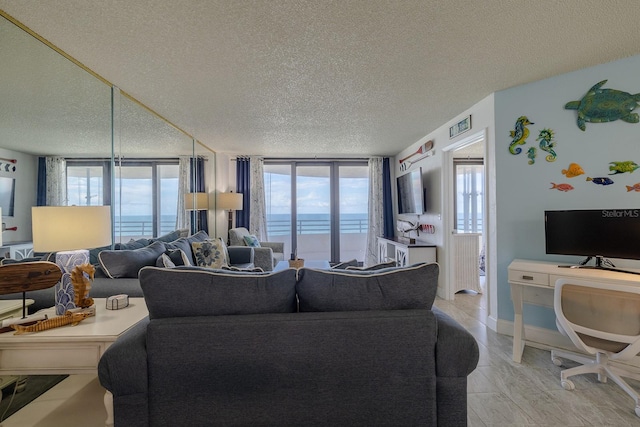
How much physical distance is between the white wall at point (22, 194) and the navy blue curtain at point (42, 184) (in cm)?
3

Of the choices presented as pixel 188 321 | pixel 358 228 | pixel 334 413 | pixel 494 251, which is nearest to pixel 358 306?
pixel 334 413

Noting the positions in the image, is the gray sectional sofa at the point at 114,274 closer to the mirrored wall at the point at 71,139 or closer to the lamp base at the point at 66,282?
the lamp base at the point at 66,282

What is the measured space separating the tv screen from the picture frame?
1382 mm

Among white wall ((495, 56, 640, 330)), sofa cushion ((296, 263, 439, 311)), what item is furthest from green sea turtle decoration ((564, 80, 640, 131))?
sofa cushion ((296, 263, 439, 311))

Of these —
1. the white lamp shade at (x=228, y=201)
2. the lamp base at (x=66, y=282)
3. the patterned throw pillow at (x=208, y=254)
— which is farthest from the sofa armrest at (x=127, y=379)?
the white lamp shade at (x=228, y=201)

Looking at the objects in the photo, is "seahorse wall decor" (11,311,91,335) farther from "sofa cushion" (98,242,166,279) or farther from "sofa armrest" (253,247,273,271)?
"sofa armrest" (253,247,273,271)

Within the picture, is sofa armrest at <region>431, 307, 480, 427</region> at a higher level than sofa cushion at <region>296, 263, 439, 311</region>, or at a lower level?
lower

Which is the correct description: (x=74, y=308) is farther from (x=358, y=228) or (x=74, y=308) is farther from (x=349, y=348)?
(x=358, y=228)

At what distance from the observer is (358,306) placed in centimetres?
124

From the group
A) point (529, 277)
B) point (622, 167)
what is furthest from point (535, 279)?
point (622, 167)

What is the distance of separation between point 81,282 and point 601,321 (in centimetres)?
322

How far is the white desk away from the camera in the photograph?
2.03 metres

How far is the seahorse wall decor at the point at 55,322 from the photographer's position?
1.31 m

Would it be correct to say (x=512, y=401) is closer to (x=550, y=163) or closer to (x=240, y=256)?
(x=550, y=163)
